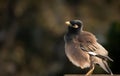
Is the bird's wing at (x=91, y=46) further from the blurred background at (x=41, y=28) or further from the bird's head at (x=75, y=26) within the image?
the blurred background at (x=41, y=28)

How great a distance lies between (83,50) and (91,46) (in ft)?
0.31

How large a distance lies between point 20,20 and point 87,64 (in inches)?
457

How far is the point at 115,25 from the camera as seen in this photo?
1404cm

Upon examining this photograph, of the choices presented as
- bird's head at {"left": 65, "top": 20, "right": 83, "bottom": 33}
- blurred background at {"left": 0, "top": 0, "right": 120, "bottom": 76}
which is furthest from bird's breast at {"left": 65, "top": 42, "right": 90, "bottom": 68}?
blurred background at {"left": 0, "top": 0, "right": 120, "bottom": 76}

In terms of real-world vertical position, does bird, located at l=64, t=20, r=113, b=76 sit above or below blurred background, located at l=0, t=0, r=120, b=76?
above

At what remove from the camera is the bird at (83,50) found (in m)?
8.93

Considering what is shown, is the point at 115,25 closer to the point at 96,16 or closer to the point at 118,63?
the point at 118,63

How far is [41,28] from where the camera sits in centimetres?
2030

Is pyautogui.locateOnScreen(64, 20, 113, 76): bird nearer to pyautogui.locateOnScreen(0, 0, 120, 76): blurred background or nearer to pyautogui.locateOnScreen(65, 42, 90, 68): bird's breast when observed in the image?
pyautogui.locateOnScreen(65, 42, 90, 68): bird's breast

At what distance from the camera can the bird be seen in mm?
8930

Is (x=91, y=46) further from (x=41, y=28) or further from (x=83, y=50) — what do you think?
(x=41, y=28)

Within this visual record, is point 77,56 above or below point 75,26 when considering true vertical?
below

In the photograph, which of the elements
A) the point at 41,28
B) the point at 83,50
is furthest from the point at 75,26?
the point at 41,28

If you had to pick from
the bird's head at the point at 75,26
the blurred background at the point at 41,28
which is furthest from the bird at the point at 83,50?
the blurred background at the point at 41,28
